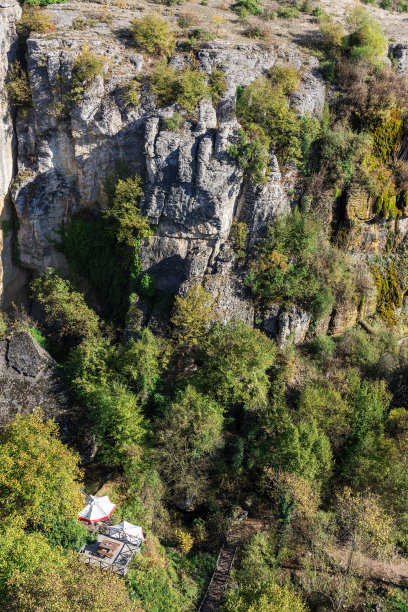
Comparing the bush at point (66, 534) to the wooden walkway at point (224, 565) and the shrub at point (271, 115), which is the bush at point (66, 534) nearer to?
the wooden walkway at point (224, 565)

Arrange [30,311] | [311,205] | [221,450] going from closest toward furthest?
[221,450] < [311,205] < [30,311]

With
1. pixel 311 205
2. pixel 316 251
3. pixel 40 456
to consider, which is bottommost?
pixel 40 456

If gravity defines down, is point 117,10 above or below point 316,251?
above

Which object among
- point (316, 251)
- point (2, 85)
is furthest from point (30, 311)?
point (316, 251)

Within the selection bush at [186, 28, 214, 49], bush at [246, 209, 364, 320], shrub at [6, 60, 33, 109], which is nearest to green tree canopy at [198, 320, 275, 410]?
bush at [246, 209, 364, 320]

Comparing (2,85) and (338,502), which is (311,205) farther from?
(2,85)

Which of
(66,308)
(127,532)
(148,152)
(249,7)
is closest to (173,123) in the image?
(148,152)

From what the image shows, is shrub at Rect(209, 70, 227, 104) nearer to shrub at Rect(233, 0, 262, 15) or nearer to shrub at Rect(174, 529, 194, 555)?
shrub at Rect(233, 0, 262, 15)
